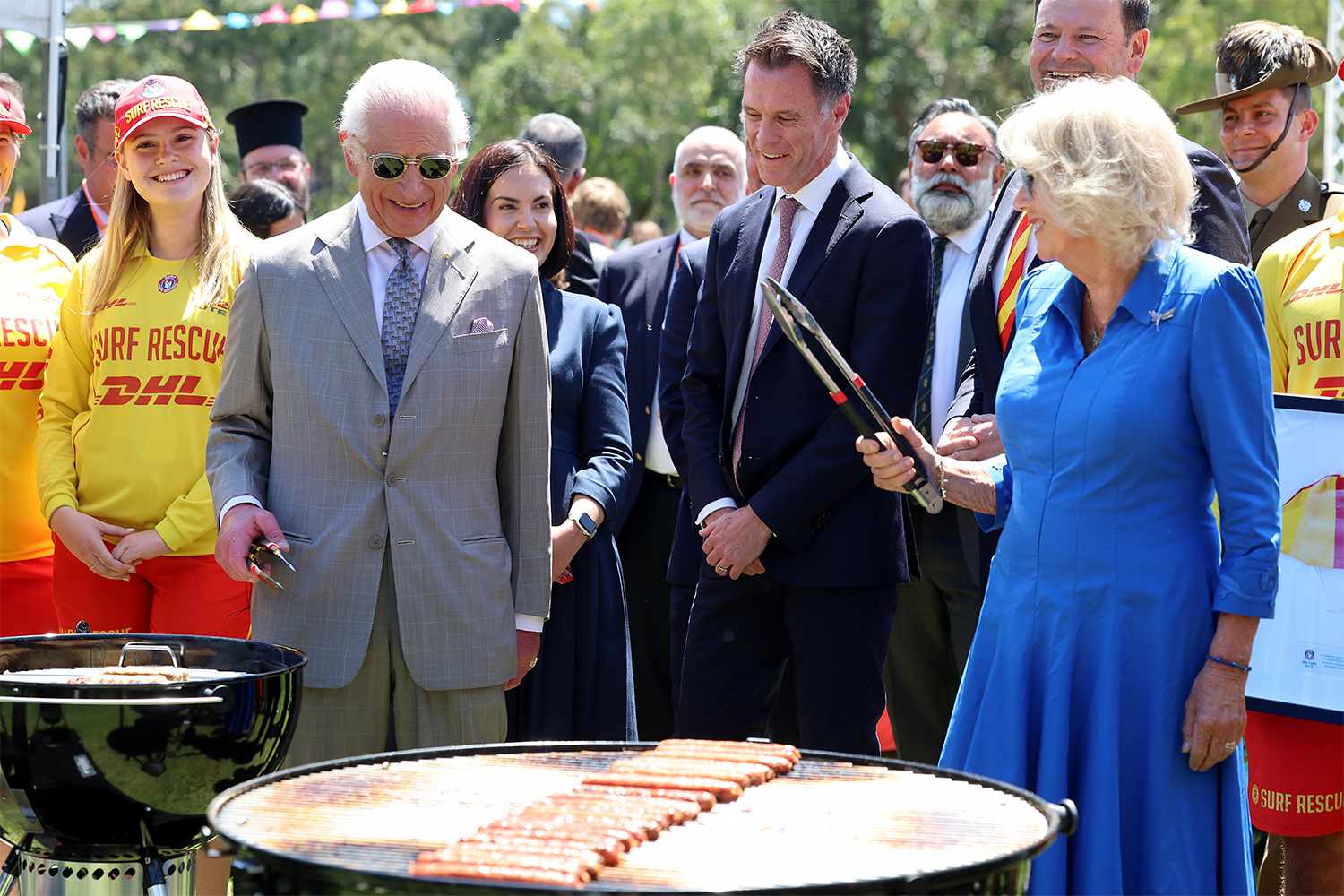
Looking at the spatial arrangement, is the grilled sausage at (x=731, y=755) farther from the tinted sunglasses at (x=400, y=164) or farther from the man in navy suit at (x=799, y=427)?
the tinted sunglasses at (x=400, y=164)

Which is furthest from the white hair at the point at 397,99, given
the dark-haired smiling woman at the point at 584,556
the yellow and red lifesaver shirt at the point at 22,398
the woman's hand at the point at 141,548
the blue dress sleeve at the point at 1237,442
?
the blue dress sleeve at the point at 1237,442

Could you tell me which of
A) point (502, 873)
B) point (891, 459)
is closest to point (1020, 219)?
point (891, 459)

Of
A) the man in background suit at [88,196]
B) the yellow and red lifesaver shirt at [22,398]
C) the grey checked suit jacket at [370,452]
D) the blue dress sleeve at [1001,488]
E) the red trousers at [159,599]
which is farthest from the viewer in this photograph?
the man in background suit at [88,196]

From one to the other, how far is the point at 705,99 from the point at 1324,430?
100 feet

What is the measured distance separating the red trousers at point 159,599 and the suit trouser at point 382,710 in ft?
2.30

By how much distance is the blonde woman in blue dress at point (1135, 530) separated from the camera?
10.2 feet

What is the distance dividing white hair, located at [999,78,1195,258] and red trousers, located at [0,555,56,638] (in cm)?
325

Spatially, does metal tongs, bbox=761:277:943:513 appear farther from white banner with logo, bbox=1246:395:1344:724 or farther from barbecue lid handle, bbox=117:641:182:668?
barbecue lid handle, bbox=117:641:182:668

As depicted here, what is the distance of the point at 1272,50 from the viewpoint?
5.27 m

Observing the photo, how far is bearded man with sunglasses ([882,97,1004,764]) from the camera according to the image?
528 cm

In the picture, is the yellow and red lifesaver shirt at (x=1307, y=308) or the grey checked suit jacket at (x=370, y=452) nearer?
the grey checked suit jacket at (x=370, y=452)

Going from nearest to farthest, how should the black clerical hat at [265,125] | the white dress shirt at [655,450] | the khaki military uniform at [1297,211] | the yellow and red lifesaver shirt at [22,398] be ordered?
1. the yellow and red lifesaver shirt at [22,398]
2. the khaki military uniform at [1297,211]
3. the white dress shirt at [655,450]
4. the black clerical hat at [265,125]

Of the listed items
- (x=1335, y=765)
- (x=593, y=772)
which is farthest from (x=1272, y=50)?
(x=593, y=772)

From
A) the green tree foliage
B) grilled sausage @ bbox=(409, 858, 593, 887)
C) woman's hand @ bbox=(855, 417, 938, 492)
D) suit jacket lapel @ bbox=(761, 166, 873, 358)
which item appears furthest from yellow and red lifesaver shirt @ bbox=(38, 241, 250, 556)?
the green tree foliage
